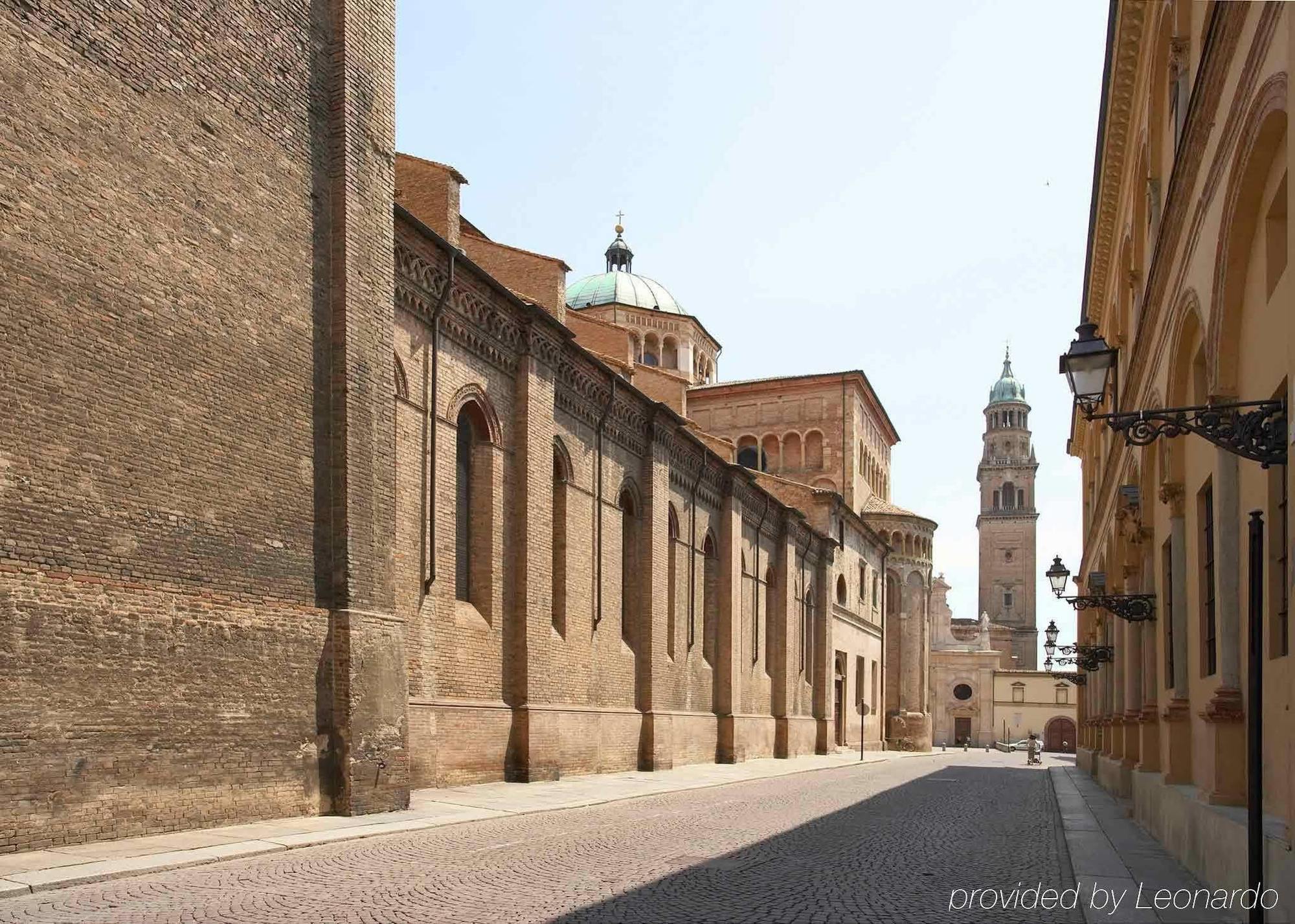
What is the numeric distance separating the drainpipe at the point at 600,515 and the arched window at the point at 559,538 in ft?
4.71

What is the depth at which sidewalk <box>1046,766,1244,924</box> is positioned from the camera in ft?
27.6

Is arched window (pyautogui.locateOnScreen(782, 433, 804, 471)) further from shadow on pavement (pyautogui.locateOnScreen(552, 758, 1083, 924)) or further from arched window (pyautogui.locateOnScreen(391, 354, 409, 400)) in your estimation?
arched window (pyautogui.locateOnScreen(391, 354, 409, 400))

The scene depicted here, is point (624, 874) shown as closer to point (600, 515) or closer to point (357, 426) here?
point (357, 426)

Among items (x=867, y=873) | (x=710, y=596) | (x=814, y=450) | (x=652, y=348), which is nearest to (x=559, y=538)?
(x=710, y=596)

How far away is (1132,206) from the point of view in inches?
693

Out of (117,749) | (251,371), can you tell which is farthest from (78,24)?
(117,749)

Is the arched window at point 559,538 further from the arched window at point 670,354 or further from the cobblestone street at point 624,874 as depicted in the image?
the arched window at point 670,354

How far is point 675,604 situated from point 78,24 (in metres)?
19.6

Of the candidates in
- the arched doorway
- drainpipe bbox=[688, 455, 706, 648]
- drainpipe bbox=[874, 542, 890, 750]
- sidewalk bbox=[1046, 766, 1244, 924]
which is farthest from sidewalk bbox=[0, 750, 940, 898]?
the arched doorway

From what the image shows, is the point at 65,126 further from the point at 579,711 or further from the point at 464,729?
the point at 579,711

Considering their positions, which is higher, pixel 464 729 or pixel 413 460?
pixel 413 460

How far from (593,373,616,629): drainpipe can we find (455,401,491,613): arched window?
4246 mm

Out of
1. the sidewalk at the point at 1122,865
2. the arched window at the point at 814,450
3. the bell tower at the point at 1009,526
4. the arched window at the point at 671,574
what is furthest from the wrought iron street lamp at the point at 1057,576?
the bell tower at the point at 1009,526

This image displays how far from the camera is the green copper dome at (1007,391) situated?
10581 centimetres
